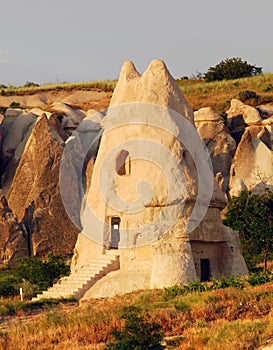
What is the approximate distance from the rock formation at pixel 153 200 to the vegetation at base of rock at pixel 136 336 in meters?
6.66

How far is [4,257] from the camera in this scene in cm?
3662

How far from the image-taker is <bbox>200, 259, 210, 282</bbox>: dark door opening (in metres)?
27.5

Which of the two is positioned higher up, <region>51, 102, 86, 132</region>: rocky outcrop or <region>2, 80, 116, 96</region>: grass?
<region>2, 80, 116, 96</region>: grass

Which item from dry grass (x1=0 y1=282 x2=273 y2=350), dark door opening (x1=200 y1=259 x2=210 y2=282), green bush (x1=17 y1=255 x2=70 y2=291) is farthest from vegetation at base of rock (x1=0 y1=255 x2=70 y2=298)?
dry grass (x1=0 y1=282 x2=273 y2=350)

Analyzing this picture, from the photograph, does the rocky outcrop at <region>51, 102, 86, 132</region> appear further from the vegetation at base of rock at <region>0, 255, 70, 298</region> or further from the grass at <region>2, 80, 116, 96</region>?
the vegetation at base of rock at <region>0, 255, 70, 298</region>

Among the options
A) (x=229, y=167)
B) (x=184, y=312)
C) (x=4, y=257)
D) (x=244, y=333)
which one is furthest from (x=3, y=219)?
(x=244, y=333)

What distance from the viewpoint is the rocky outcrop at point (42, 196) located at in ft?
125

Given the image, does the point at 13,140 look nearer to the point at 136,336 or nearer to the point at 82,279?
the point at 82,279

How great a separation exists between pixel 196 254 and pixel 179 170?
2404 millimetres

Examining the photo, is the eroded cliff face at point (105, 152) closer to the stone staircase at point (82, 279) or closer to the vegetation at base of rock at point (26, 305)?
the stone staircase at point (82, 279)

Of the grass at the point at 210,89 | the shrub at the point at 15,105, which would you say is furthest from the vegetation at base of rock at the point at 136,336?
the shrub at the point at 15,105

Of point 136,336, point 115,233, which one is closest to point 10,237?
point 115,233

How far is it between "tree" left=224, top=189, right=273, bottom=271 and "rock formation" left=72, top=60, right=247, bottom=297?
3.97m

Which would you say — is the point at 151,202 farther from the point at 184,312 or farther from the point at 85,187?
the point at 85,187
